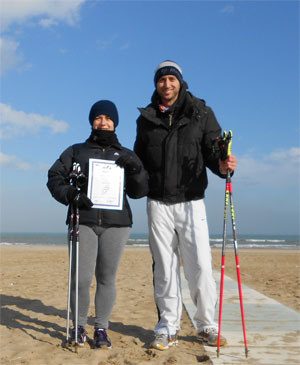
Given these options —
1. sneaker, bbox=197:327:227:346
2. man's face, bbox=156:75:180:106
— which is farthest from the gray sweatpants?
man's face, bbox=156:75:180:106

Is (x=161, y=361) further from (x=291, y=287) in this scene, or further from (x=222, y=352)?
(x=291, y=287)

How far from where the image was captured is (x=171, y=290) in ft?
11.4

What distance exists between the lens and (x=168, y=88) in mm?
3561

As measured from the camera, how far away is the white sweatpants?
3436 millimetres

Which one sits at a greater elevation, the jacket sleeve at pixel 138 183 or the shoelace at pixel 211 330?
the jacket sleeve at pixel 138 183

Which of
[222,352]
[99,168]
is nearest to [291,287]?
[222,352]

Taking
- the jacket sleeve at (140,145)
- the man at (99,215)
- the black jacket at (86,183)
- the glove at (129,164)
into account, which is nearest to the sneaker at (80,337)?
the man at (99,215)

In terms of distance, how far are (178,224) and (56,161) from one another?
4.23ft

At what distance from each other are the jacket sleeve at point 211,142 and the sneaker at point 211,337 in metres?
1.43

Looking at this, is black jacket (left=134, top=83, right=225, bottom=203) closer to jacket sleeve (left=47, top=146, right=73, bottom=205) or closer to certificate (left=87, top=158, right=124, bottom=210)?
certificate (left=87, top=158, right=124, bottom=210)

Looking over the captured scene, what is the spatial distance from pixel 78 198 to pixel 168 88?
4.38 ft

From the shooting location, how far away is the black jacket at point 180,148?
3508mm

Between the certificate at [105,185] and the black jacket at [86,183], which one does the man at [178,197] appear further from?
the certificate at [105,185]

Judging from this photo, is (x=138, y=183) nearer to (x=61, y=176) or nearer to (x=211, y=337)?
(x=61, y=176)
